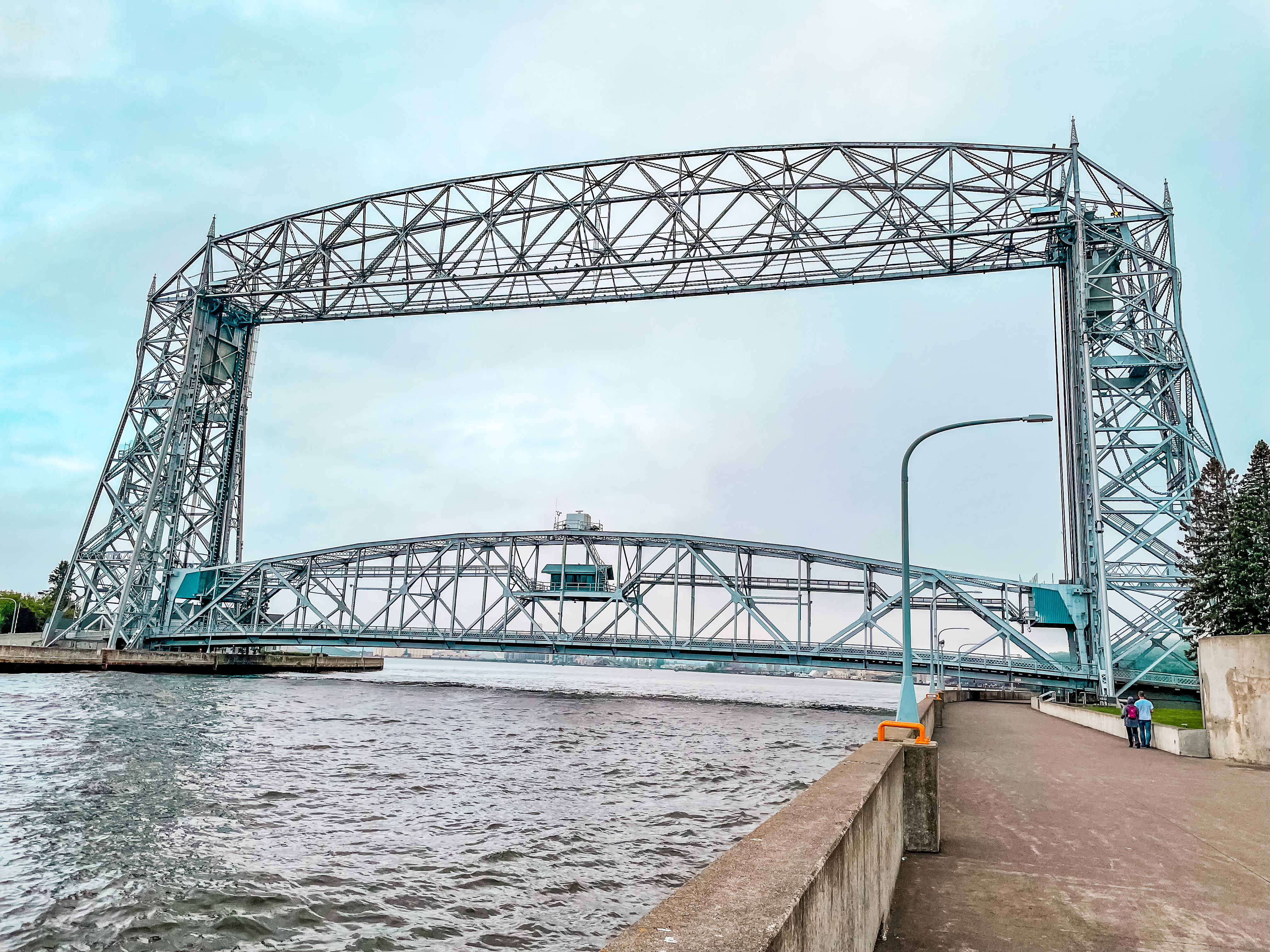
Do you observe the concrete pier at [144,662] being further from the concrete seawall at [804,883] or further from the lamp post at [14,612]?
the concrete seawall at [804,883]

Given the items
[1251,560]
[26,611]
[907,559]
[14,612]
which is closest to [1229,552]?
[1251,560]

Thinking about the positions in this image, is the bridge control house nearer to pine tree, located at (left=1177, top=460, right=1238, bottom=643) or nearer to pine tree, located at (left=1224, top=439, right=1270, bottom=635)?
pine tree, located at (left=1177, top=460, right=1238, bottom=643)

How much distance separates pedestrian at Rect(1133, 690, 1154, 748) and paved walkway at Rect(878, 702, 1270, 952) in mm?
5344

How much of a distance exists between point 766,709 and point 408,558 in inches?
1212

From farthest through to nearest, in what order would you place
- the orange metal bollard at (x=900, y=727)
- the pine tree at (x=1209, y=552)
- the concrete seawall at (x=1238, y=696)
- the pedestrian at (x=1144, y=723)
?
the pine tree at (x=1209, y=552) → the pedestrian at (x=1144, y=723) → the concrete seawall at (x=1238, y=696) → the orange metal bollard at (x=900, y=727)

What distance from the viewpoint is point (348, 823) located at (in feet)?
45.5

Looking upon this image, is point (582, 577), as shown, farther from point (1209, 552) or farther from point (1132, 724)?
point (1132, 724)

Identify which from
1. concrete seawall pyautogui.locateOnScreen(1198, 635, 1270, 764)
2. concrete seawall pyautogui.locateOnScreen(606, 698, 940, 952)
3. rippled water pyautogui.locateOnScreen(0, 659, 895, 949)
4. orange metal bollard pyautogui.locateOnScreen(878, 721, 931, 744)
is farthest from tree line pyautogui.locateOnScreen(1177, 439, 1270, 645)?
concrete seawall pyautogui.locateOnScreen(606, 698, 940, 952)

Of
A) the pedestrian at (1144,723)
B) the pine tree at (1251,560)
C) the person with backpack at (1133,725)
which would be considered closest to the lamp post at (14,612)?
the person with backpack at (1133,725)

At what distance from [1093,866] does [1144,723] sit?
16243 mm

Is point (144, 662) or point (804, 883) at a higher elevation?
point (804, 883)

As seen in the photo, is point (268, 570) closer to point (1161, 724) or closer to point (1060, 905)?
point (1161, 724)

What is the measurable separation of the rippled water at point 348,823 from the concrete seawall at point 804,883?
3539 millimetres

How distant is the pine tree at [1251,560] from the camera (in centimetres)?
3309
